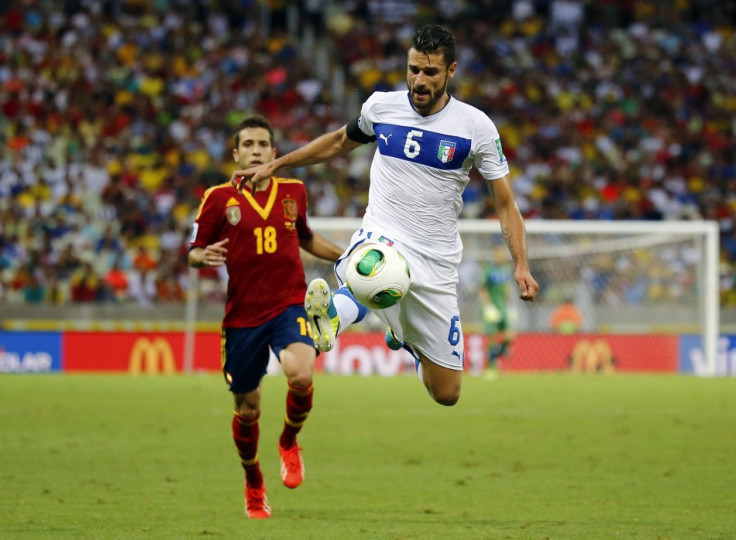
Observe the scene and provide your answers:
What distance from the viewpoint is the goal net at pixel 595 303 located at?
77.2 feet

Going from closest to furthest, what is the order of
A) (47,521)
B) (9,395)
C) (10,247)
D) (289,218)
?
(47,521), (289,218), (9,395), (10,247)

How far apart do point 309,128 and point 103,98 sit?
191 inches

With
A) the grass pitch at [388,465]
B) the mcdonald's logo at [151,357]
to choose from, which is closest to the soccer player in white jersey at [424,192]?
the grass pitch at [388,465]

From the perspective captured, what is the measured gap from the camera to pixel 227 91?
2975 cm

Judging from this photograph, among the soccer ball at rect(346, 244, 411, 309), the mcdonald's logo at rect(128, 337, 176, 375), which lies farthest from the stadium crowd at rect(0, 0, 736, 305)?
the soccer ball at rect(346, 244, 411, 309)

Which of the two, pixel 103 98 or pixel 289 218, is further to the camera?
pixel 103 98

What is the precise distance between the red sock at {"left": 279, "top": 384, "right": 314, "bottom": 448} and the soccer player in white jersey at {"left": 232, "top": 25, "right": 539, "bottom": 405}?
828 mm

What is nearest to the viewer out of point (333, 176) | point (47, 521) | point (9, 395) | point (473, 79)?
point (47, 521)

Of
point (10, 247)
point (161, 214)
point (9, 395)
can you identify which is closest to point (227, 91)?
point (161, 214)

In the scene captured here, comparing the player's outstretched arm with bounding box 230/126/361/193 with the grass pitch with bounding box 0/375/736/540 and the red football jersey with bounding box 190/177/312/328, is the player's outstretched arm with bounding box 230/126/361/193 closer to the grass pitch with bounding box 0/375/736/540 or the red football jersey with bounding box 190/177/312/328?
the red football jersey with bounding box 190/177/312/328

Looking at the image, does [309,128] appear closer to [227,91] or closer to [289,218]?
[227,91]

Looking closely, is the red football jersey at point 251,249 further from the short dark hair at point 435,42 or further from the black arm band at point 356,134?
the short dark hair at point 435,42

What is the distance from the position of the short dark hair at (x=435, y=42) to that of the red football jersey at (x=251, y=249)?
1720 millimetres

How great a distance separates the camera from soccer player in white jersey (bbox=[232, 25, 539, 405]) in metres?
7.29
